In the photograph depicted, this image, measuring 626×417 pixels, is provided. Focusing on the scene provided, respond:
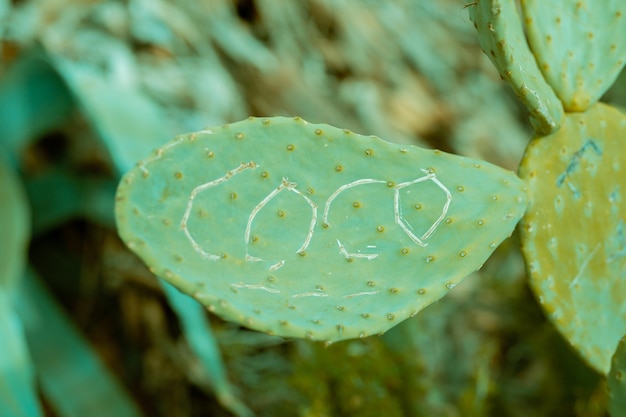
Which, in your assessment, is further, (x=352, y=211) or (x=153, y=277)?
(x=153, y=277)

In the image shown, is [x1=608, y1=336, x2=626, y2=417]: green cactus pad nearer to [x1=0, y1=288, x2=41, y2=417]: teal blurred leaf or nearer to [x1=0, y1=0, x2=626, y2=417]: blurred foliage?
[x1=0, y1=0, x2=626, y2=417]: blurred foliage

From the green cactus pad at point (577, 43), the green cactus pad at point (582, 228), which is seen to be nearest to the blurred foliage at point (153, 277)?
the green cactus pad at point (582, 228)

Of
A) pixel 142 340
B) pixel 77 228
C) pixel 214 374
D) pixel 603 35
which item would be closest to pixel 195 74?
pixel 77 228

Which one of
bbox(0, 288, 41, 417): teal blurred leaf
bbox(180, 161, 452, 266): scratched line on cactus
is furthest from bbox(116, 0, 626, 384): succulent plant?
bbox(0, 288, 41, 417): teal blurred leaf

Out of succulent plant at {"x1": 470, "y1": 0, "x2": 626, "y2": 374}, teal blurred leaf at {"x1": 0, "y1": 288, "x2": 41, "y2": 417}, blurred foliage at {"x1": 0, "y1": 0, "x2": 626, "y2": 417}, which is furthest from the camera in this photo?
blurred foliage at {"x1": 0, "y1": 0, "x2": 626, "y2": 417}

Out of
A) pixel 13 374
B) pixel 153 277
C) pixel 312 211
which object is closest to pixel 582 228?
pixel 312 211

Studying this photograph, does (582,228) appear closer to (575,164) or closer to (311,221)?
(575,164)

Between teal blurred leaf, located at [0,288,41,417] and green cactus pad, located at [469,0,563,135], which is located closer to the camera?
green cactus pad, located at [469,0,563,135]
